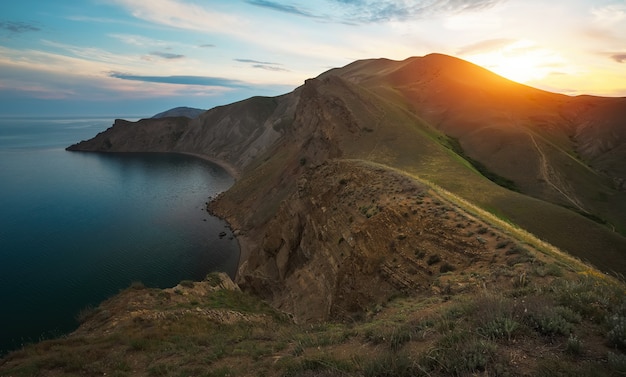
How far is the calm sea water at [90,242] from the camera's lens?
34.8 meters

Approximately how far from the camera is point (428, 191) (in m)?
23.3

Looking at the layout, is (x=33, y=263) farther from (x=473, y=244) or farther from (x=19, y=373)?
(x=473, y=244)

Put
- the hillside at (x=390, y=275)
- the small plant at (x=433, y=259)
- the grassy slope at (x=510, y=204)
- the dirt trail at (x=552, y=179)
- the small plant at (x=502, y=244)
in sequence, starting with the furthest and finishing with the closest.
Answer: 1. the dirt trail at (x=552, y=179)
2. the grassy slope at (x=510, y=204)
3. the small plant at (x=433, y=259)
4. the small plant at (x=502, y=244)
5. the hillside at (x=390, y=275)

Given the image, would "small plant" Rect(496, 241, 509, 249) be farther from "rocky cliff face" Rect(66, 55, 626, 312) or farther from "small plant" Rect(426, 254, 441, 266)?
"small plant" Rect(426, 254, 441, 266)

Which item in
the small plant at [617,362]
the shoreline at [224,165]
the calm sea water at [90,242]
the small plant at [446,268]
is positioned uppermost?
the shoreline at [224,165]

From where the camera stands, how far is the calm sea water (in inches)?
1371

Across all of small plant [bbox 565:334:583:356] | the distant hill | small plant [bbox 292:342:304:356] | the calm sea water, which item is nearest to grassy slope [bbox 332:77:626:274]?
the distant hill

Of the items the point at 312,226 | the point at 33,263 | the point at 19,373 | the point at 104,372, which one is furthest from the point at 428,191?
the point at 33,263

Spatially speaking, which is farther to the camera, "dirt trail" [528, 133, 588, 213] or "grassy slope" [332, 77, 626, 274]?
"dirt trail" [528, 133, 588, 213]

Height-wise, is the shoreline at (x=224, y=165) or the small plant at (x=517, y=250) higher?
the shoreline at (x=224, y=165)

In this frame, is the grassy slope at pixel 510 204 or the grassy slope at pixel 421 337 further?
the grassy slope at pixel 510 204

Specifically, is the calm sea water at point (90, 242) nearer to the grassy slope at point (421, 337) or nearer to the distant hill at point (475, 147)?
the distant hill at point (475, 147)

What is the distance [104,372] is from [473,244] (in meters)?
16.0

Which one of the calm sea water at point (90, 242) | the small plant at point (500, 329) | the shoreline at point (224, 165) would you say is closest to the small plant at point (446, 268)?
the small plant at point (500, 329)
